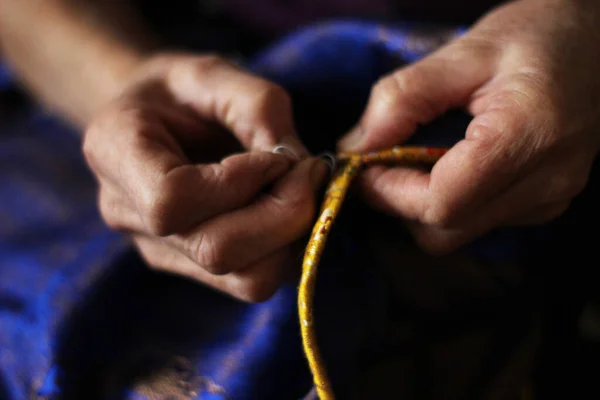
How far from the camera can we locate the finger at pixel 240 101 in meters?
0.50

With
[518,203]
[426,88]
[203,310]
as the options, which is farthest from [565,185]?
[203,310]

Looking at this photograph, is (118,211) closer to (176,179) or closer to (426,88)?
(176,179)

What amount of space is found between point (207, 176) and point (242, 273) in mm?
89

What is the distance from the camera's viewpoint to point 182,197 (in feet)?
1.40

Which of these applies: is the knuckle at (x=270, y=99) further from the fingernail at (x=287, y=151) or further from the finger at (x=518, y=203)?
the finger at (x=518, y=203)

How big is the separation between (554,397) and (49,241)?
714 millimetres

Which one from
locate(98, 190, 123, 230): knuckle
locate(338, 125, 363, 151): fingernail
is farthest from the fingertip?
locate(98, 190, 123, 230): knuckle

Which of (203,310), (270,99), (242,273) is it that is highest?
(270,99)

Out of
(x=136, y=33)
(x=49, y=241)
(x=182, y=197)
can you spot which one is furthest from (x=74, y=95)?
(x=182, y=197)

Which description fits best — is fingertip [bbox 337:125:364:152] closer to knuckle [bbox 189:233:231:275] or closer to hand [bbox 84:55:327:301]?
hand [bbox 84:55:327:301]

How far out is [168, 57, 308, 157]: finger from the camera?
1.65ft

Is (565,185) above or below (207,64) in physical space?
below

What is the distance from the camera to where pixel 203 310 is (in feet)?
1.95

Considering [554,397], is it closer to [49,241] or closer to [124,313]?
[124,313]
